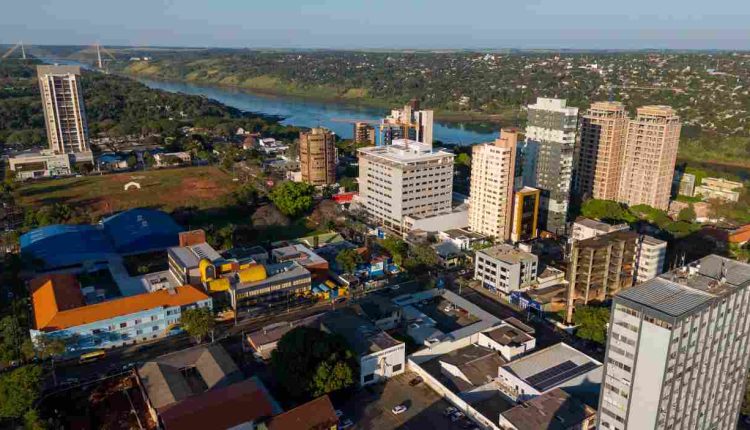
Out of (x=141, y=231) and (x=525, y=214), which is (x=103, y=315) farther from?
(x=525, y=214)

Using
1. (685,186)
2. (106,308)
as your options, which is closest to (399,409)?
(106,308)

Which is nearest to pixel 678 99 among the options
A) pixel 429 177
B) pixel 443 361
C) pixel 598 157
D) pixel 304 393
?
pixel 598 157

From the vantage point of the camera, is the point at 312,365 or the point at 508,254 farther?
the point at 508,254

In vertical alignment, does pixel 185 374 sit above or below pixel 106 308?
below

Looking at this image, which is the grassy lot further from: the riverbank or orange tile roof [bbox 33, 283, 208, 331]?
the riverbank

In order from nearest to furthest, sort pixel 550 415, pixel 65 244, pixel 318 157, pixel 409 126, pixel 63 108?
pixel 550 415
pixel 65 244
pixel 318 157
pixel 409 126
pixel 63 108

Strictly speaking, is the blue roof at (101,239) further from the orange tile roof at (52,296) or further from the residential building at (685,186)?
the residential building at (685,186)

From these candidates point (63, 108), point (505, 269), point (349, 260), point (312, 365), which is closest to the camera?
point (312, 365)
